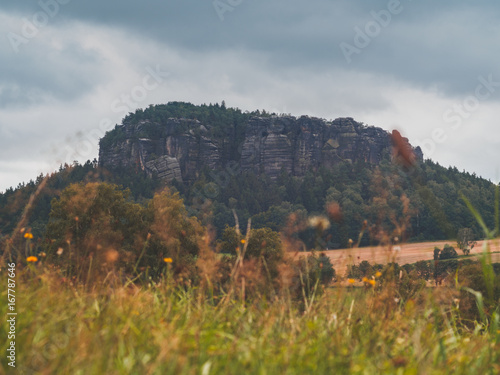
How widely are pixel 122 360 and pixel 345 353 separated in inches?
64.6

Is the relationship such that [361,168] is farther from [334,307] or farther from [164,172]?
[334,307]

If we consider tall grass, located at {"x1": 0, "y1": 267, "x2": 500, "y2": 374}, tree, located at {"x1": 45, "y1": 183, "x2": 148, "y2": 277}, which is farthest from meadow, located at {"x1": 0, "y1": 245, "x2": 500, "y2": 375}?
tree, located at {"x1": 45, "y1": 183, "x2": 148, "y2": 277}

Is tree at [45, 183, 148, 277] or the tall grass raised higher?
tree at [45, 183, 148, 277]

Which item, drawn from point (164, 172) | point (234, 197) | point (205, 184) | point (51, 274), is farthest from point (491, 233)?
point (164, 172)

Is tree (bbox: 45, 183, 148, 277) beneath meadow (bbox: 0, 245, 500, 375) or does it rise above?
above

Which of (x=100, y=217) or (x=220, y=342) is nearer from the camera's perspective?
(x=220, y=342)

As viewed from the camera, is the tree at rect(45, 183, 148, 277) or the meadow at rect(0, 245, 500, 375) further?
the tree at rect(45, 183, 148, 277)

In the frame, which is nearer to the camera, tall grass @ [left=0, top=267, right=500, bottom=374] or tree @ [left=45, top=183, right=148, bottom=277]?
tall grass @ [left=0, top=267, right=500, bottom=374]

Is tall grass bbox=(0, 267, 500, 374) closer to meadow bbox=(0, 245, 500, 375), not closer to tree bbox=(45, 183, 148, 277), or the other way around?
meadow bbox=(0, 245, 500, 375)

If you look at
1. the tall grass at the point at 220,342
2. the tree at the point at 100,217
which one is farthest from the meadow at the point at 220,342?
the tree at the point at 100,217

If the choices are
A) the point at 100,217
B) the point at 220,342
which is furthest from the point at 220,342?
the point at 100,217

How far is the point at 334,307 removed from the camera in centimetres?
523

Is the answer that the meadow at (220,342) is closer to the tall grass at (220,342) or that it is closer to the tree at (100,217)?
the tall grass at (220,342)

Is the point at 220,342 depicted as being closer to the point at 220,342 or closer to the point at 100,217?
Result: the point at 220,342
